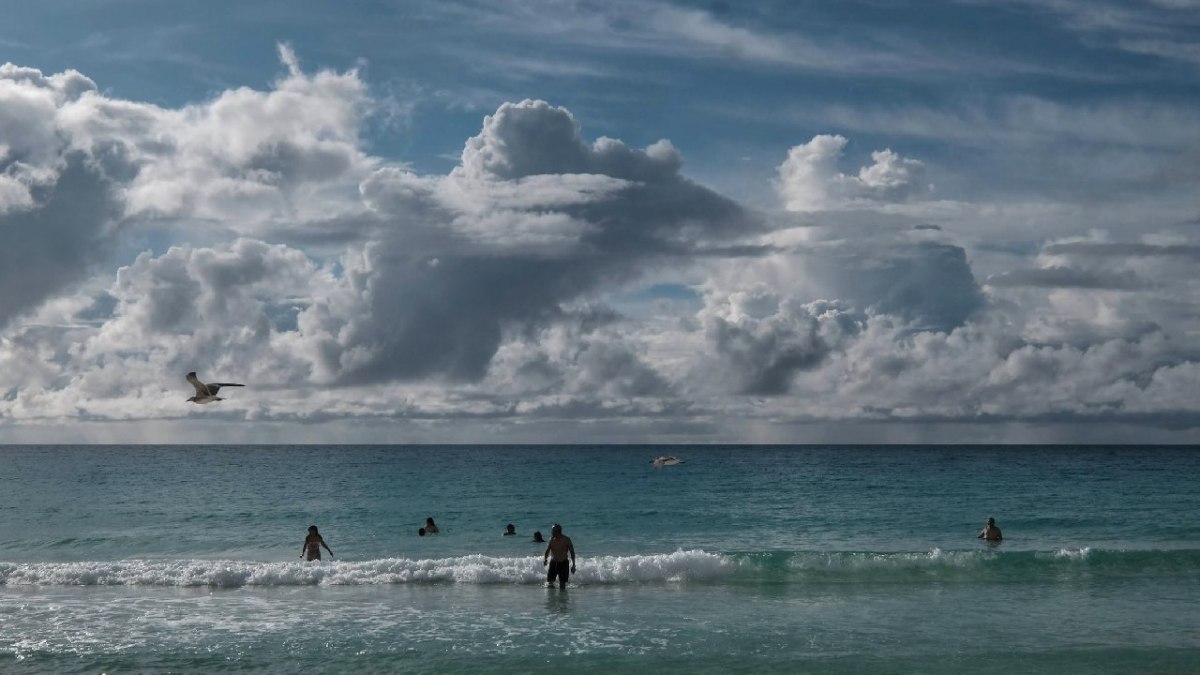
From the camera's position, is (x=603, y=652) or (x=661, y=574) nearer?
(x=603, y=652)

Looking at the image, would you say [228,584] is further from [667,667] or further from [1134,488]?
[1134,488]

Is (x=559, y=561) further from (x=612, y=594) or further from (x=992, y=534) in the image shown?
(x=992, y=534)

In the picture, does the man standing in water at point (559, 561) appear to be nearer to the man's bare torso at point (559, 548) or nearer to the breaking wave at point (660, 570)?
the man's bare torso at point (559, 548)

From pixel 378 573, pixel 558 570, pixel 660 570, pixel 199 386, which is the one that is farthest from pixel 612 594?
pixel 199 386

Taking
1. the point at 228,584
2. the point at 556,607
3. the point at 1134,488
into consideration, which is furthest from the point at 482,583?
the point at 1134,488

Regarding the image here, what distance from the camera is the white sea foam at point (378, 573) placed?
2481cm

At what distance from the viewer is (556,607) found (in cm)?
2150

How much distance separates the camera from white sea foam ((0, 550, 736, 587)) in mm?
24812

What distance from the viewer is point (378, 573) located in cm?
2534

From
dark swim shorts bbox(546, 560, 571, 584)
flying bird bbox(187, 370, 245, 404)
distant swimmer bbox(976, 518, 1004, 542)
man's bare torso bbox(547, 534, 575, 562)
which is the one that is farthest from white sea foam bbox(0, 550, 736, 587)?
distant swimmer bbox(976, 518, 1004, 542)

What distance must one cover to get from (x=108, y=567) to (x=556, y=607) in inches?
527

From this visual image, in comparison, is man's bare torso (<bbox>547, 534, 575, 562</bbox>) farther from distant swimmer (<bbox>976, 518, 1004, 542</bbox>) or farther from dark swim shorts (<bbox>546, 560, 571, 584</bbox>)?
distant swimmer (<bbox>976, 518, 1004, 542</bbox>)

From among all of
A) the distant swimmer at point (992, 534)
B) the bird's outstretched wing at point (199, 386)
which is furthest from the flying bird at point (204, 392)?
the distant swimmer at point (992, 534)

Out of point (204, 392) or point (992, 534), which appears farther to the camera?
point (992, 534)
